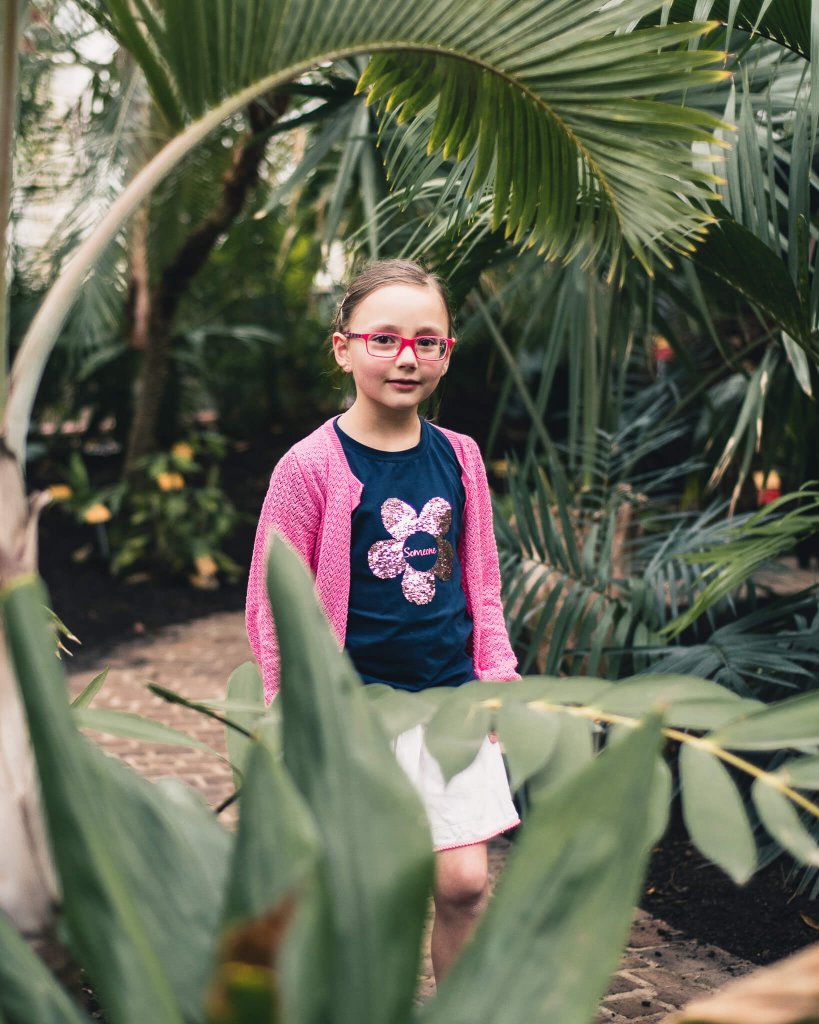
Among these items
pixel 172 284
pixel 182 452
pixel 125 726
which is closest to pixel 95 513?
pixel 182 452

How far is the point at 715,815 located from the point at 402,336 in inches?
42.6

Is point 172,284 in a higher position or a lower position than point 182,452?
higher

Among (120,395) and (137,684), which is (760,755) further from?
(120,395)

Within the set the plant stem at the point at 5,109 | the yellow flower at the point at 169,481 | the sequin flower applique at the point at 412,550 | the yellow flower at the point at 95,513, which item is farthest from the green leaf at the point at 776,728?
the yellow flower at the point at 169,481

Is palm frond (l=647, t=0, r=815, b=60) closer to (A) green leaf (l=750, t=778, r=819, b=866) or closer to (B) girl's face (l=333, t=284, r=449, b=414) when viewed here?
(B) girl's face (l=333, t=284, r=449, b=414)

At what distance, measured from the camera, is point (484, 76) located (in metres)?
1.45

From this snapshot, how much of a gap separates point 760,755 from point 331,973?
2420 millimetres

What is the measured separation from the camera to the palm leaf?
1.24 meters

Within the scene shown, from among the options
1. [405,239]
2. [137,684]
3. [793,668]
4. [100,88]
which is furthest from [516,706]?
[100,88]

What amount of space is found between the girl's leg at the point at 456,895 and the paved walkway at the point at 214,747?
0.58 meters

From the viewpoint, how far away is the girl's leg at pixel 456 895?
177 centimetres

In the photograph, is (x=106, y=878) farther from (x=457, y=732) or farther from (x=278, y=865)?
(x=457, y=732)

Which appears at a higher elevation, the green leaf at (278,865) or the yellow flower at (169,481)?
the green leaf at (278,865)

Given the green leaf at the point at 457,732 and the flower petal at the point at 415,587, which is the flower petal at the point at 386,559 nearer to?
the flower petal at the point at 415,587
